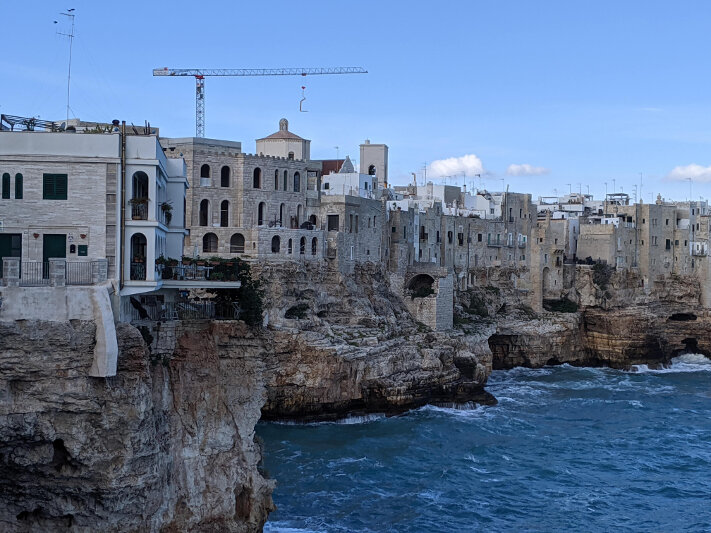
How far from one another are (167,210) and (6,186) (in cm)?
566

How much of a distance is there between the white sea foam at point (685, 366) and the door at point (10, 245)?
193 ft

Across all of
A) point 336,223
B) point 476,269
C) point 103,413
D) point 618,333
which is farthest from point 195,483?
point 618,333

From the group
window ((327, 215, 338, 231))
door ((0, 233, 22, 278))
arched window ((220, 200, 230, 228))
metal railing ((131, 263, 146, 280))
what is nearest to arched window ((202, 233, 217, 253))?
arched window ((220, 200, 230, 228))

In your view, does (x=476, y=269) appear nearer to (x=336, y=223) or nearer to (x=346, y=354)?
(x=336, y=223)

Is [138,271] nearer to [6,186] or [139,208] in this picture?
[139,208]

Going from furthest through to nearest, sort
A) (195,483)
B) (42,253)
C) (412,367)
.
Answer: (412,367) < (195,483) < (42,253)

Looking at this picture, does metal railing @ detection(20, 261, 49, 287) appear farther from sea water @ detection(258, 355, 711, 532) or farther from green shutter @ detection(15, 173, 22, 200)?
sea water @ detection(258, 355, 711, 532)

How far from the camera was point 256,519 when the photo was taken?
79.8ft

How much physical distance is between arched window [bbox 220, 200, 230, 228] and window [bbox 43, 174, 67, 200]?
106 feet

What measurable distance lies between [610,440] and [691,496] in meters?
9.85

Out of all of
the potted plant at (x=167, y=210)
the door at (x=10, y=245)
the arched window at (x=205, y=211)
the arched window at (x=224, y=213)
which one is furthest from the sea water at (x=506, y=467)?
the door at (x=10, y=245)

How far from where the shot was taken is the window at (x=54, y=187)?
21.0 metres

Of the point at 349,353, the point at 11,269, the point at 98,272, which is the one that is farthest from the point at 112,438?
the point at 349,353

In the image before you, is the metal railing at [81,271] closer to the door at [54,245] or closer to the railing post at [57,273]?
the door at [54,245]
